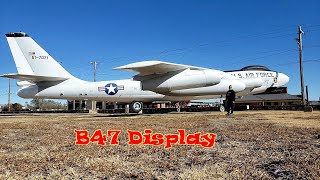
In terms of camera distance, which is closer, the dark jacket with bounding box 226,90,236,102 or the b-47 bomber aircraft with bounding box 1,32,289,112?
the dark jacket with bounding box 226,90,236,102

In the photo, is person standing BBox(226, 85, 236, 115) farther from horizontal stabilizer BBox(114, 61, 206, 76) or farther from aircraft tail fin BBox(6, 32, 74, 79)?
aircraft tail fin BBox(6, 32, 74, 79)

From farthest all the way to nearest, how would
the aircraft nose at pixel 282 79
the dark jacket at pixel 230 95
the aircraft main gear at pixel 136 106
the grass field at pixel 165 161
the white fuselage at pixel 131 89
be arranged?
the aircraft main gear at pixel 136 106
the aircraft nose at pixel 282 79
the white fuselage at pixel 131 89
the dark jacket at pixel 230 95
the grass field at pixel 165 161

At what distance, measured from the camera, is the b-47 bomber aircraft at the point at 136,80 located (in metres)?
24.1

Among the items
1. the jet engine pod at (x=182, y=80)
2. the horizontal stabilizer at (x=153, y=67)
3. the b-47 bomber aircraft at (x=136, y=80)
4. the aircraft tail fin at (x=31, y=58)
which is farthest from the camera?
the aircraft tail fin at (x=31, y=58)

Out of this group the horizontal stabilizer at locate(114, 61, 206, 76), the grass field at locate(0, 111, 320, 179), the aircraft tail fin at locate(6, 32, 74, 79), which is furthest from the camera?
the aircraft tail fin at locate(6, 32, 74, 79)

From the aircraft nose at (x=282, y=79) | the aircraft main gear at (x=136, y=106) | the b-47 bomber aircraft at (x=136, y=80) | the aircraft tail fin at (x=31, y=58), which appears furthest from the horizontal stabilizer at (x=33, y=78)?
the aircraft nose at (x=282, y=79)

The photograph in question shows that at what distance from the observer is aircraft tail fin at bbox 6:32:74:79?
1062 inches

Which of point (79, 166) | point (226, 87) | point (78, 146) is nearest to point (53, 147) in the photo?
point (78, 146)

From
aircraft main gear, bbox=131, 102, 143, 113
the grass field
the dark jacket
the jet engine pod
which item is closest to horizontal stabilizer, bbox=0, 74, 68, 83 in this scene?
aircraft main gear, bbox=131, 102, 143, 113

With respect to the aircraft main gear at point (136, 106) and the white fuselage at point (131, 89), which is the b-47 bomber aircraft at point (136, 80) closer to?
the white fuselage at point (131, 89)

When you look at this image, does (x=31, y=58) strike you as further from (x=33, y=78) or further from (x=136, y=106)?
(x=136, y=106)

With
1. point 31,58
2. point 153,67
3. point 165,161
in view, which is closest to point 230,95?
point 153,67

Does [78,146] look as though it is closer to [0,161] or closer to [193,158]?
[0,161]

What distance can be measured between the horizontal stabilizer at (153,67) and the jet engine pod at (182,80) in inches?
20.3
